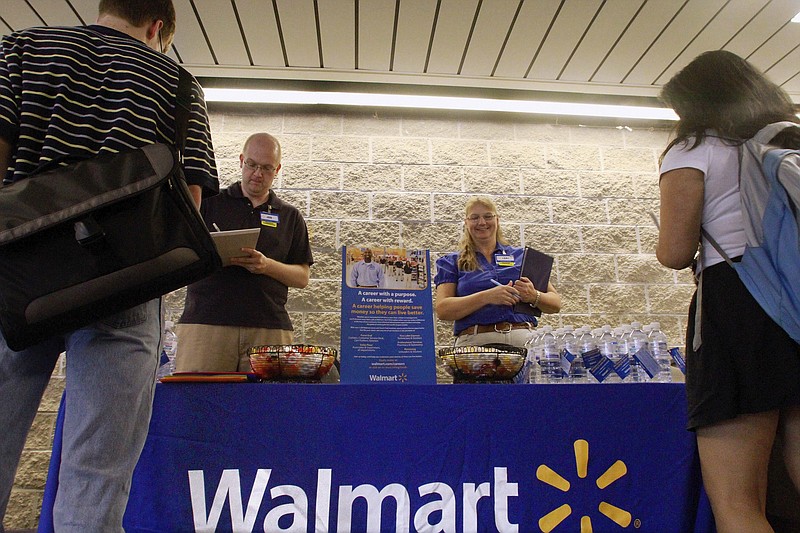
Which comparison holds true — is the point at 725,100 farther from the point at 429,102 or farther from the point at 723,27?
the point at 429,102

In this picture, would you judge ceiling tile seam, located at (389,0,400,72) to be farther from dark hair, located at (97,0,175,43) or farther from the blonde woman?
dark hair, located at (97,0,175,43)

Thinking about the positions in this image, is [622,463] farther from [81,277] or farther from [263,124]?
[263,124]

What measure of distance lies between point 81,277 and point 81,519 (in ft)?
1.18

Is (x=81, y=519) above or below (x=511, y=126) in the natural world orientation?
below

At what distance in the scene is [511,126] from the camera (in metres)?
3.20

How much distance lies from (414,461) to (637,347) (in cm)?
73

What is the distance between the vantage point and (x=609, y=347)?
1556 millimetres

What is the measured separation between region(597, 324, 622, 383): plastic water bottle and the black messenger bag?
3.58 ft

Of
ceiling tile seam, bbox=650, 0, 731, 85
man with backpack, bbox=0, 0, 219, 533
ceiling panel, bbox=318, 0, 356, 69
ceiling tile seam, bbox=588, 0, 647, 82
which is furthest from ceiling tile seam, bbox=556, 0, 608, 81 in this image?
man with backpack, bbox=0, 0, 219, 533

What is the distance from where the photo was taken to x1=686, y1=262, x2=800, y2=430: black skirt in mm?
1027

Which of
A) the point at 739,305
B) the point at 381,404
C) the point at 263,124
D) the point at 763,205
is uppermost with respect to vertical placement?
the point at 263,124

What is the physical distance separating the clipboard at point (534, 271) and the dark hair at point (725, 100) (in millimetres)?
870

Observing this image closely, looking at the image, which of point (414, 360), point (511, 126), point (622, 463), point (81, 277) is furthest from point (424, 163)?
point (81, 277)

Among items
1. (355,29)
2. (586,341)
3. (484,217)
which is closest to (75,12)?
(355,29)
